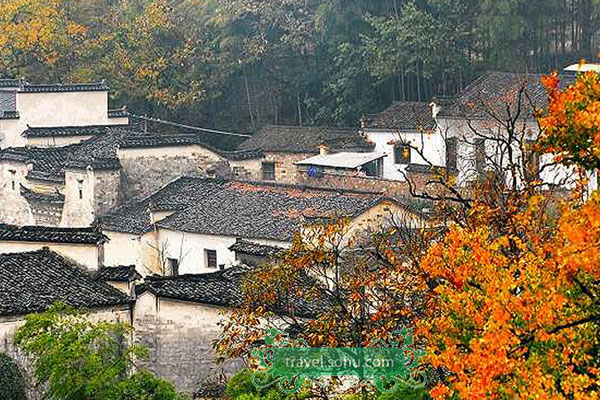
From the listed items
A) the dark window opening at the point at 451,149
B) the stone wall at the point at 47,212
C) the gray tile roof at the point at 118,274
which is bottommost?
the gray tile roof at the point at 118,274

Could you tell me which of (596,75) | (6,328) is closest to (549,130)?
(596,75)

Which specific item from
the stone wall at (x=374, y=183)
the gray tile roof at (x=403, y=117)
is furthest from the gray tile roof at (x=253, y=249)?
the gray tile roof at (x=403, y=117)

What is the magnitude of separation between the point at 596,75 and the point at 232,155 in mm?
27544

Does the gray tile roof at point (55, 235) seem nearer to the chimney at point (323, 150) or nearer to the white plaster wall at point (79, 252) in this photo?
the white plaster wall at point (79, 252)

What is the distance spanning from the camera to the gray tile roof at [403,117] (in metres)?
39.4

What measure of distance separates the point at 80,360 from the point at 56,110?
2463 centimetres

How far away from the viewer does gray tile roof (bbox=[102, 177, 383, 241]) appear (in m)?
28.8

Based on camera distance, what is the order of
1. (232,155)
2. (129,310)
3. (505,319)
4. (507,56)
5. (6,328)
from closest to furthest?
1. (505,319)
2. (6,328)
3. (129,310)
4. (232,155)
5. (507,56)

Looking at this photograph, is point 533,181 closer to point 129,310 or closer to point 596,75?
point 596,75

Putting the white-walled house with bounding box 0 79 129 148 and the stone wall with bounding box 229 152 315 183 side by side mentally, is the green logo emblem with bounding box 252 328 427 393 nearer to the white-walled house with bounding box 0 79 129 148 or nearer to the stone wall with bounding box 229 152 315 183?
the stone wall with bounding box 229 152 315 183

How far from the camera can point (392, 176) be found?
128 feet

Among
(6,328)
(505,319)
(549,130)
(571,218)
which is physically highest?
(549,130)

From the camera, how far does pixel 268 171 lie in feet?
130

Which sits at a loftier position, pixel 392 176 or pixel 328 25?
pixel 328 25
